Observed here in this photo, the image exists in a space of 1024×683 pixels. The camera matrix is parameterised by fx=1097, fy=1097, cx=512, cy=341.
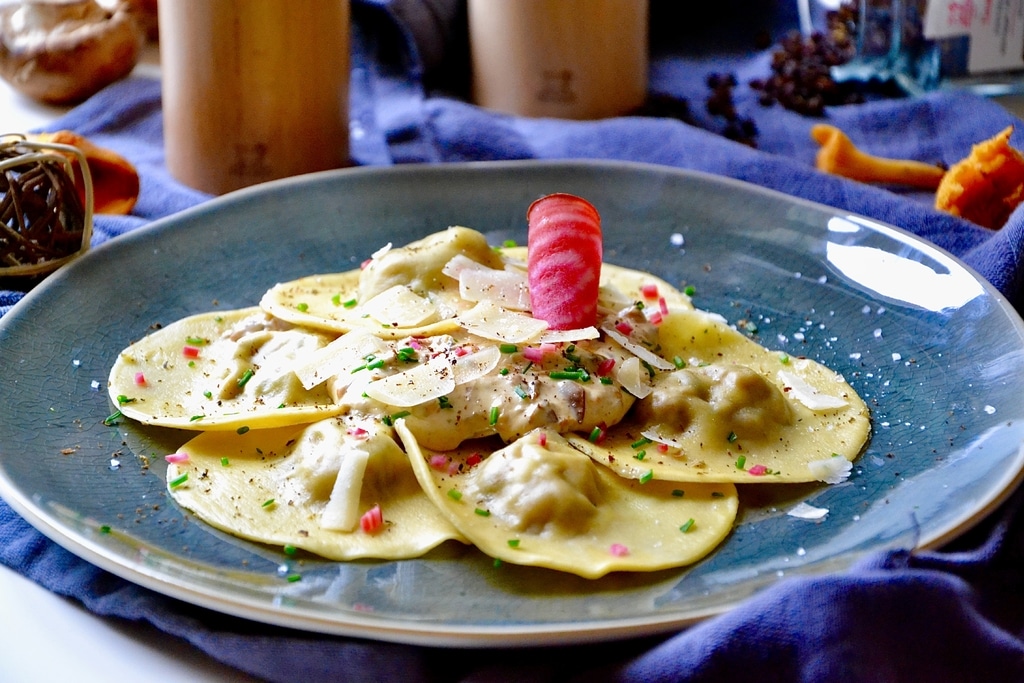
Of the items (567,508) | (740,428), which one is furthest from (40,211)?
(740,428)

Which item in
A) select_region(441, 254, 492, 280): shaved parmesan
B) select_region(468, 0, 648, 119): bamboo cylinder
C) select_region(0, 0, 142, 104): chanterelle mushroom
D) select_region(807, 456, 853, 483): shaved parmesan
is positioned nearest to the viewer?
select_region(807, 456, 853, 483): shaved parmesan

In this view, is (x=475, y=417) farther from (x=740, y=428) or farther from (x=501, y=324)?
(x=740, y=428)

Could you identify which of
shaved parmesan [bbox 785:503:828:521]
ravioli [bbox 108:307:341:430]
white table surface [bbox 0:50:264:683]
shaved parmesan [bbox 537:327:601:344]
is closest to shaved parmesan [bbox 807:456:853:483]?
shaved parmesan [bbox 785:503:828:521]

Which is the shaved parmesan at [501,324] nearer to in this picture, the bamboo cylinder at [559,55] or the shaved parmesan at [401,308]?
the shaved parmesan at [401,308]

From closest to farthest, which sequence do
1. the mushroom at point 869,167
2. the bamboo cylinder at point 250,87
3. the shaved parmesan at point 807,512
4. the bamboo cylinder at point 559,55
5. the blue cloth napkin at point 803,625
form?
the blue cloth napkin at point 803,625 → the shaved parmesan at point 807,512 → the bamboo cylinder at point 250,87 → the mushroom at point 869,167 → the bamboo cylinder at point 559,55

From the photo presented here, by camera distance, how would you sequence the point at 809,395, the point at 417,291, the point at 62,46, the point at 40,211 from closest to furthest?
the point at 809,395
the point at 417,291
the point at 40,211
the point at 62,46

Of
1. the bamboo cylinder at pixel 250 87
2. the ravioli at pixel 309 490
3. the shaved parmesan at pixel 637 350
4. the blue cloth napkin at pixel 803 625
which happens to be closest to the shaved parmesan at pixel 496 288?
the shaved parmesan at pixel 637 350

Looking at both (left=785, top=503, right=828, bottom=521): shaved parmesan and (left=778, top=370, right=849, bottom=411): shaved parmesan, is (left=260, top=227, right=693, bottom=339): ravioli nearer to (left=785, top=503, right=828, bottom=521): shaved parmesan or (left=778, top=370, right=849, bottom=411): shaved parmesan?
(left=778, top=370, right=849, bottom=411): shaved parmesan
